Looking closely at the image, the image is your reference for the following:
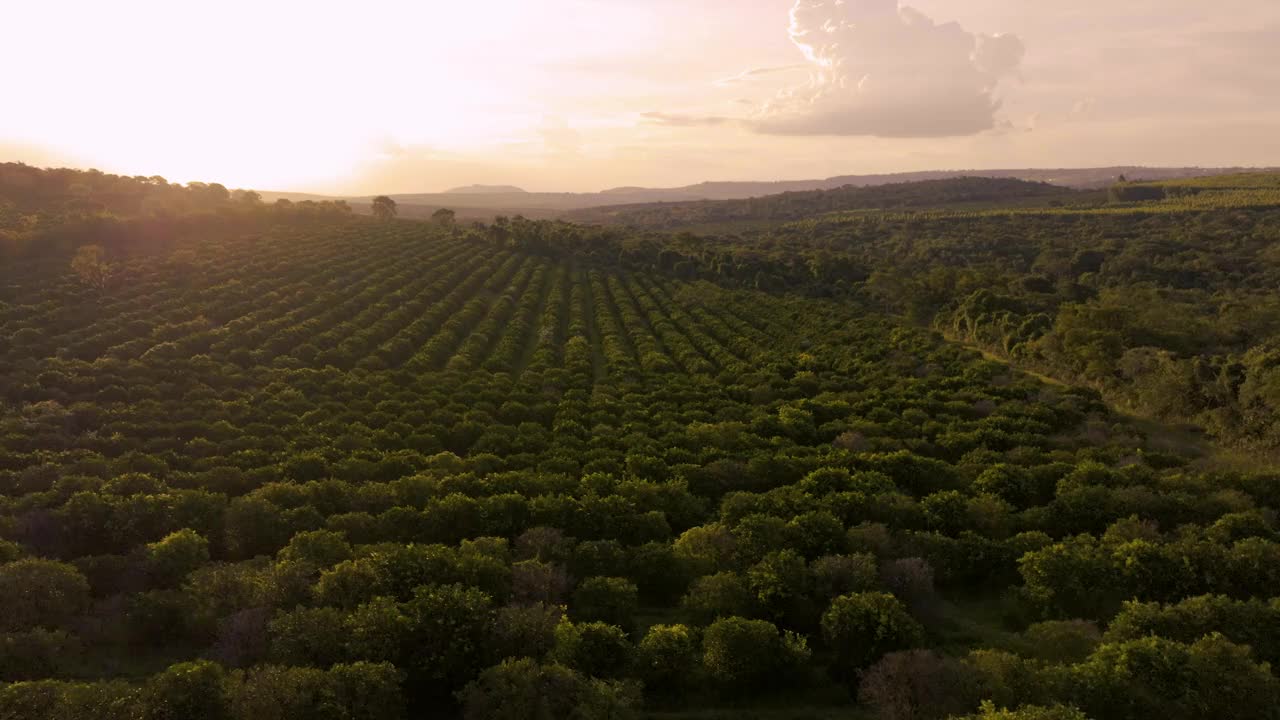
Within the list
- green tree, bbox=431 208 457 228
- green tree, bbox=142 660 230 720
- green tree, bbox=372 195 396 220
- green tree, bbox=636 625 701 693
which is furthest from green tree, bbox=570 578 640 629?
green tree, bbox=372 195 396 220

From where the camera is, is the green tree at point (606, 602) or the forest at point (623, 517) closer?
the forest at point (623, 517)

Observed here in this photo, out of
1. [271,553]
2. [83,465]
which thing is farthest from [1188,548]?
[83,465]

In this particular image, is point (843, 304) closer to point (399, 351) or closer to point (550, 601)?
point (399, 351)

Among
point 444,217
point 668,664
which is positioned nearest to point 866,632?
point 668,664

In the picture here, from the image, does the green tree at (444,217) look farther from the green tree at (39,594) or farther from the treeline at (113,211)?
the green tree at (39,594)

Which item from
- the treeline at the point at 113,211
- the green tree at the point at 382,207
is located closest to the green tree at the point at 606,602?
the treeline at the point at 113,211

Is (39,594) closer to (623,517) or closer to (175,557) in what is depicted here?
(175,557)
